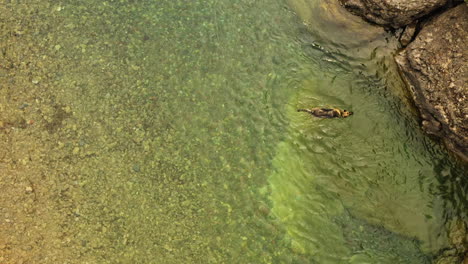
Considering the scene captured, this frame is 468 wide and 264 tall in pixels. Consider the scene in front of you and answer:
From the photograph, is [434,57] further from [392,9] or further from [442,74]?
[392,9]

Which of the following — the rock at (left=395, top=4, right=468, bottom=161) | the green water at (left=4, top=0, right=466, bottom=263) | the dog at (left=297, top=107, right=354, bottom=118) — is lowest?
the green water at (left=4, top=0, right=466, bottom=263)

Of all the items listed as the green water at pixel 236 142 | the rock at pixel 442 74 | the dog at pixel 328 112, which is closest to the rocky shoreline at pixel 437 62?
the rock at pixel 442 74

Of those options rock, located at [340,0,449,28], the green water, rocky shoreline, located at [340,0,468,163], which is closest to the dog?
the green water

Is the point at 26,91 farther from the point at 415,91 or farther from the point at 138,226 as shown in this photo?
the point at 415,91

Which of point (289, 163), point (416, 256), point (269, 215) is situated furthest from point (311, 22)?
point (416, 256)

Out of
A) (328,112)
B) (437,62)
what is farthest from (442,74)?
(328,112)

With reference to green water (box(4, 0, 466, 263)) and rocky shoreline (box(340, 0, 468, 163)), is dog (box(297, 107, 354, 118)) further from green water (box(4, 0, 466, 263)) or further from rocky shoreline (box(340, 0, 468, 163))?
rocky shoreline (box(340, 0, 468, 163))
